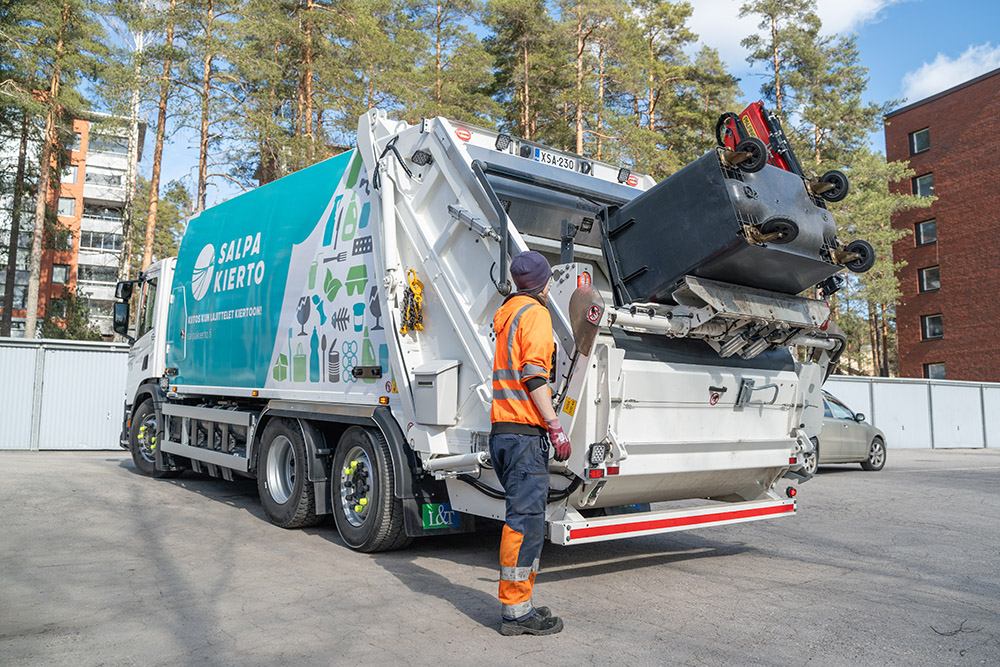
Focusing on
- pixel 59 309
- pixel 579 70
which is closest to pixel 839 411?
pixel 579 70

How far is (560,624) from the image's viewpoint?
4105 millimetres

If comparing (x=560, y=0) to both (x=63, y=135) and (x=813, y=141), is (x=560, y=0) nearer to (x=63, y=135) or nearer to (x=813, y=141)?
(x=813, y=141)

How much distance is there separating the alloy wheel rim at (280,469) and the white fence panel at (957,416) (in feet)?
71.9

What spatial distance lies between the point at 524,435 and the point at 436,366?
1.30 metres

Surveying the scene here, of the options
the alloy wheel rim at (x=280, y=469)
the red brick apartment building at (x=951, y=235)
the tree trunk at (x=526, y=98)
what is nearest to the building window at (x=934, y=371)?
the red brick apartment building at (x=951, y=235)

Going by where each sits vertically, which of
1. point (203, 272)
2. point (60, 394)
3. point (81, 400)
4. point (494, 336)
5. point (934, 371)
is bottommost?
point (81, 400)

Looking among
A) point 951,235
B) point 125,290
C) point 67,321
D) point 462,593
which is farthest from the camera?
point 951,235

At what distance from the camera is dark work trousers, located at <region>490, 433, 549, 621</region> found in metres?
4.06

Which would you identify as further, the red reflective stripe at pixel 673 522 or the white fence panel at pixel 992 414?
the white fence panel at pixel 992 414

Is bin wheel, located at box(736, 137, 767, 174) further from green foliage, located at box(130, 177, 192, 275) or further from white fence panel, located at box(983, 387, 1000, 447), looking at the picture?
white fence panel, located at box(983, 387, 1000, 447)

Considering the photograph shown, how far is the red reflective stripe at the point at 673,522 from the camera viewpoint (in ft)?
15.5

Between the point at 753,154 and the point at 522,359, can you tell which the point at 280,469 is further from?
the point at 753,154

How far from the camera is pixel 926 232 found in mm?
36969

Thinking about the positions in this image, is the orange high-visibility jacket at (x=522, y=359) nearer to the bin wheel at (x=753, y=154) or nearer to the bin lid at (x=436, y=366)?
the bin lid at (x=436, y=366)
